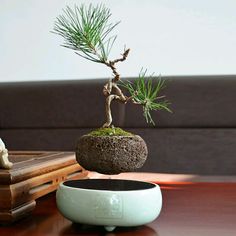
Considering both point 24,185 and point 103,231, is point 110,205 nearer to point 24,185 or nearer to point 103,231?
point 103,231

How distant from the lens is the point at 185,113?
Answer: 1685mm

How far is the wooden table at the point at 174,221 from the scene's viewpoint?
1.78 ft

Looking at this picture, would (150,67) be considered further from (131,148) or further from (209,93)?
(131,148)

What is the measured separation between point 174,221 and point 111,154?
5.5 inches

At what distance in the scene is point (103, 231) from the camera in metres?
0.54

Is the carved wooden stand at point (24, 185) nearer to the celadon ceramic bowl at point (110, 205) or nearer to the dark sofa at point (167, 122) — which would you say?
the celadon ceramic bowl at point (110, 205)

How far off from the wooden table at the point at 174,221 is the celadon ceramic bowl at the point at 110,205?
2 centimetres

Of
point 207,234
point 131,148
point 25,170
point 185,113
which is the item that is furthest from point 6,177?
point 185,113

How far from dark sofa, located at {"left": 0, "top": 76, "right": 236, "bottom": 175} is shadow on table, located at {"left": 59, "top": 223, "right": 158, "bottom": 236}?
113 centimetres

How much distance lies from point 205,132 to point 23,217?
1.16 metres

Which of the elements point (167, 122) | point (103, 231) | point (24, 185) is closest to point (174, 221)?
point (103, 231)

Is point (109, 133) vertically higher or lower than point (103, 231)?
higher

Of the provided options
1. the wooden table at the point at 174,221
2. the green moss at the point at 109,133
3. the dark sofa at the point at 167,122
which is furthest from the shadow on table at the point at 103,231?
the dark sofa at the point at 167,122

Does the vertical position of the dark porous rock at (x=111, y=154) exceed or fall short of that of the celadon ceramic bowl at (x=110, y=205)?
it exceeds it
